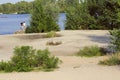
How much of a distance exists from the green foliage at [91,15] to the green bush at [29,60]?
64.6ft

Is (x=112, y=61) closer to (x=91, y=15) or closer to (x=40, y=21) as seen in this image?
(x=40, y=21)

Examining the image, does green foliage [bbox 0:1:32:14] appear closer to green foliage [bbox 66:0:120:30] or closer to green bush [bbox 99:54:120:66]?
green foliage [bbox 66:0:120:30]

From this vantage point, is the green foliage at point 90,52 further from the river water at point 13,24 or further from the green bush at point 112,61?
the river water at point 13,24

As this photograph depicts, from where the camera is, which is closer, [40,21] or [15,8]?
[40,21]

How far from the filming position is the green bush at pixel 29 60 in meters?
14.0

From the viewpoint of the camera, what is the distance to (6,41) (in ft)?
81.3

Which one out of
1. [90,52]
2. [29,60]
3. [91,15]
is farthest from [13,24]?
[29,60]

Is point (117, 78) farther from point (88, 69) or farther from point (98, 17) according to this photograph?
point (98, 17)

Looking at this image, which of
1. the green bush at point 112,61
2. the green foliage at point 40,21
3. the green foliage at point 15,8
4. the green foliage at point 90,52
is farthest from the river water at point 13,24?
the green foliage at point 15,8

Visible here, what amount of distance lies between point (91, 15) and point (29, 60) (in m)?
21.7

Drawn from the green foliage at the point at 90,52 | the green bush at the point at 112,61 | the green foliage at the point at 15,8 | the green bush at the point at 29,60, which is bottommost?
the green foliage at the point at 15,8

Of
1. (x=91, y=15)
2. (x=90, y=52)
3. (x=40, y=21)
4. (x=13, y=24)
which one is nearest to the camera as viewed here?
(x=90, y=52)

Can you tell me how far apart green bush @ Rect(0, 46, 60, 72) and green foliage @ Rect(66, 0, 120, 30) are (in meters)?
19.7

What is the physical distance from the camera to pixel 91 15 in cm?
3544
